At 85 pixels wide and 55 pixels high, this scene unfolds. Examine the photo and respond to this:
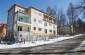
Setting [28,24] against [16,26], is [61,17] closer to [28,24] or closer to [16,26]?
[28,24]

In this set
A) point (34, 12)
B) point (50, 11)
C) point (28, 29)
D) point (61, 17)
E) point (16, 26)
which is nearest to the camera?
point (16, 26)

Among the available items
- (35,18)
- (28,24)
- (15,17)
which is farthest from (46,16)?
(15,17)

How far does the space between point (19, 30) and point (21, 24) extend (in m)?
2.24

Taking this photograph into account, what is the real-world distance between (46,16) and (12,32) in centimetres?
2273

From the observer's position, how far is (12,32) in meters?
41.0

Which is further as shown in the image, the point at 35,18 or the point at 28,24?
the point at 35,18

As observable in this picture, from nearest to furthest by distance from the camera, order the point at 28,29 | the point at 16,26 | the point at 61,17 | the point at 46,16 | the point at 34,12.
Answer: the point at 16,26, the point at 28,29, the point at 34,12, the point at 46,16, the point at 61,17

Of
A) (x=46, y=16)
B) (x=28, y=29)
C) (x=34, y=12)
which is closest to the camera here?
(x=28, y=29)

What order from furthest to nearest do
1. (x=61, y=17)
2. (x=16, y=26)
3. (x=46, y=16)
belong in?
1. (x=61, y=17)
2. (x=46, y=16)
3. (x=16, y=26)

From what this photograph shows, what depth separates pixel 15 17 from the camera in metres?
40.7

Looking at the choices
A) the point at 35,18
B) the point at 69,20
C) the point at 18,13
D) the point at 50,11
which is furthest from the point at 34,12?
the point at 69,20

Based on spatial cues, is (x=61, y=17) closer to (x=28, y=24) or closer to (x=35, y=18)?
(x=35, y=18)

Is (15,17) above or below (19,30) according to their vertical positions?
above

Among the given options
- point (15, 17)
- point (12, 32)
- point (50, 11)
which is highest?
point (50, 11)
